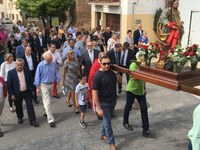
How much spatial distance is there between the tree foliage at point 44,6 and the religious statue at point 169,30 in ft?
73.3

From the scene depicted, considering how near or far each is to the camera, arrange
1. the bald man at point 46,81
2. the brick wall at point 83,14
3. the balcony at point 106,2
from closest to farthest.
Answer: the bald man at point 46,81 → the balcony at point 106,2 → the brick wall at point 83,14

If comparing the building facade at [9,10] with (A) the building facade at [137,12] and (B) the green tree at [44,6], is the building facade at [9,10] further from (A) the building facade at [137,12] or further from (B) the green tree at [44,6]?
(A) the building facade at [137,12]

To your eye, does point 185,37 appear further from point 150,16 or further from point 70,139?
point 70,139

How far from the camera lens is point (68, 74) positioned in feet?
25.3

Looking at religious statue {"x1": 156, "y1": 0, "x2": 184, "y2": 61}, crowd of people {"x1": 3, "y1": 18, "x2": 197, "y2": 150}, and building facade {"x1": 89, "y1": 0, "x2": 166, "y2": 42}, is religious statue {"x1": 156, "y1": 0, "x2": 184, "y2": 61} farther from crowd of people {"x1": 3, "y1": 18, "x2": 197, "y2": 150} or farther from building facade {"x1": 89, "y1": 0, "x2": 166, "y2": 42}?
building facade {"x1": 89, "y1": 0, "x2": 166, "y2": 42}

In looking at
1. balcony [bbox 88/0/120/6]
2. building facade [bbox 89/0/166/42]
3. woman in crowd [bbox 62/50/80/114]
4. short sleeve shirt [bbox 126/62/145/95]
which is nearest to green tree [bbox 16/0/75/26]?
balcony [bbox 88/0/120/6]

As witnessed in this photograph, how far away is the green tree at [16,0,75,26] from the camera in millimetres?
26234

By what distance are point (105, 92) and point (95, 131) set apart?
5.17 feet

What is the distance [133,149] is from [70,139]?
145cm

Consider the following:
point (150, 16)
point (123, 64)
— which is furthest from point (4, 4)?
point (123, 64)

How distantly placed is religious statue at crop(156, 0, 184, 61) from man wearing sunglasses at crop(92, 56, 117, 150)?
108 cm

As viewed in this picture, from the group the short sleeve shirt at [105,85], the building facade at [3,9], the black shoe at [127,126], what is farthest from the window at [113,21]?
the building facade at [3,9]

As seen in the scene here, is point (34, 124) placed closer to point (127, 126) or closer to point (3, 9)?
point (127, 126)

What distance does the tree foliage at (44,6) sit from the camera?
2622 centimetres
